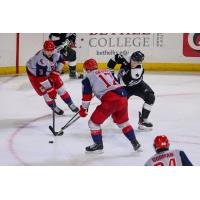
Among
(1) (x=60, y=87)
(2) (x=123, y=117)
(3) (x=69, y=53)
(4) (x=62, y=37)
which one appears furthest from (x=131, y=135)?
(3) (x=69, y=53)

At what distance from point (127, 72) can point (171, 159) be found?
1.72 m

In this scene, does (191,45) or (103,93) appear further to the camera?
(191,45)

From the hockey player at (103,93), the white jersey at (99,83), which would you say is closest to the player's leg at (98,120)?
the hockey player at (103,93)

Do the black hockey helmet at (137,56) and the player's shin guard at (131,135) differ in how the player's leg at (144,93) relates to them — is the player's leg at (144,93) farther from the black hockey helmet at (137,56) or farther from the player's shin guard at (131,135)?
the player's shin guard at (131,135)

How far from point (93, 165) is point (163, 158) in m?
0.94

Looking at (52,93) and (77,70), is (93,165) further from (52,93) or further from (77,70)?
(77,70)

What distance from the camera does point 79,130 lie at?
5.61 m

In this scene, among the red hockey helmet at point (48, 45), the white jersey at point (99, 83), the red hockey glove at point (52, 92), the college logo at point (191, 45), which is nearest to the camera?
the white jersey at point (99, 83)

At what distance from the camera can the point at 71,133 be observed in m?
5.48

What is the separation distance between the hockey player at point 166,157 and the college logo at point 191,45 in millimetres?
4927

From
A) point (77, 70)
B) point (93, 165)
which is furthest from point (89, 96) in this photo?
point (77, 70)

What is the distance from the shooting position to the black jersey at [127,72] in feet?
17.4

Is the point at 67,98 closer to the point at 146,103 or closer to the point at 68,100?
the point at 68,100

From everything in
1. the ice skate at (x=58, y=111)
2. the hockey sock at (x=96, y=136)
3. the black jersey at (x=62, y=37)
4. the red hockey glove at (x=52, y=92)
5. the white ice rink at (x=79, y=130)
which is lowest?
the white ice rink at (x=79, y=130)
